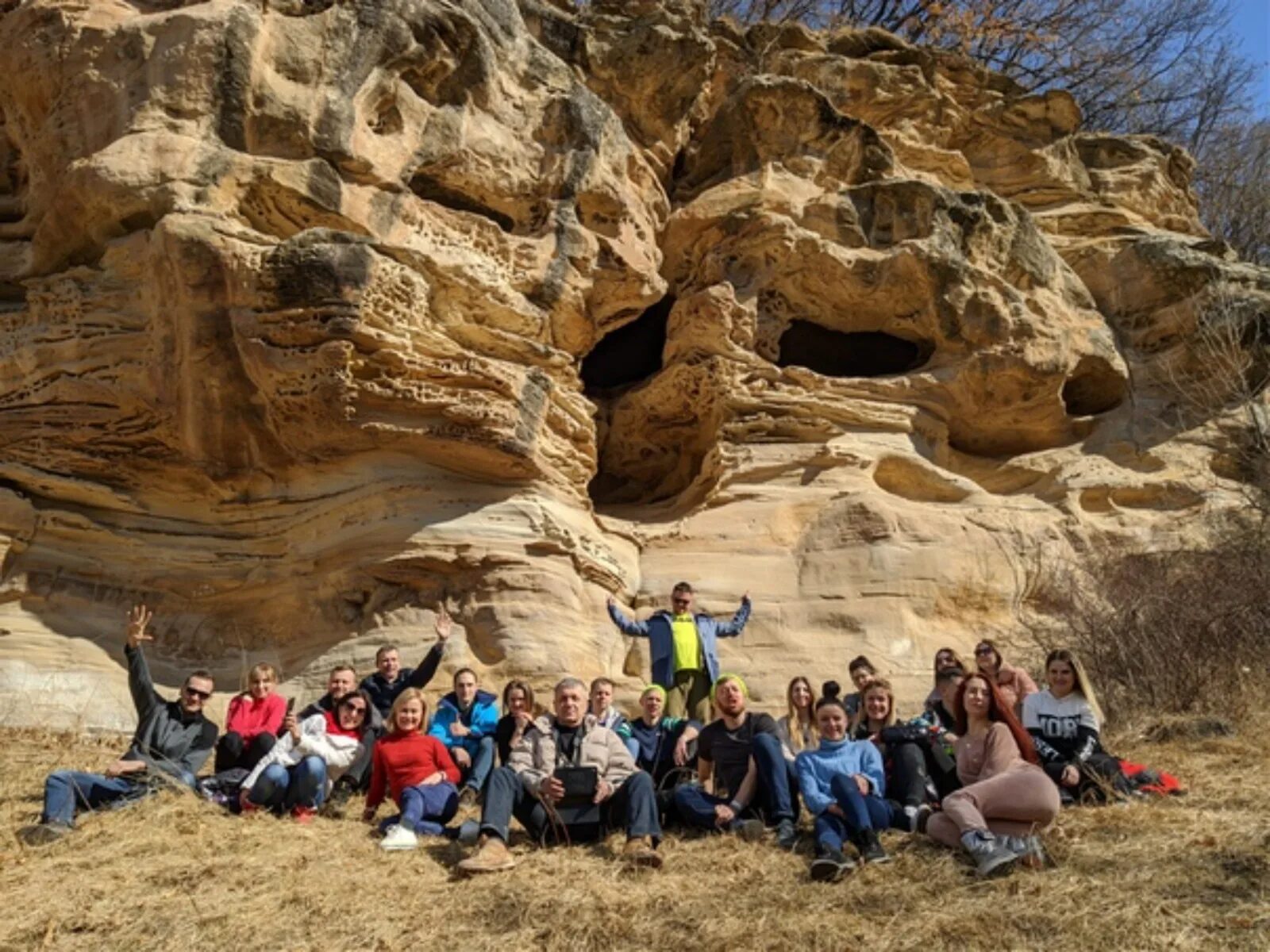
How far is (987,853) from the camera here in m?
4.58

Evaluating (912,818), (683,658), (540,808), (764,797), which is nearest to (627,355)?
(683,658)

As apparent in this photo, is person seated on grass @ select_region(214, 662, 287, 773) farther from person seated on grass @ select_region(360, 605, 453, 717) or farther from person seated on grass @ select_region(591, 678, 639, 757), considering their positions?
person seated on grass @ select_region(591, 678, 639, 757)

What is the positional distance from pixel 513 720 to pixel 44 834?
8.37ft

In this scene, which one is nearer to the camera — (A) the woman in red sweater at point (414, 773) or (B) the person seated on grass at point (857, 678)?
(A) the woman in red sweater at point (414, 773)

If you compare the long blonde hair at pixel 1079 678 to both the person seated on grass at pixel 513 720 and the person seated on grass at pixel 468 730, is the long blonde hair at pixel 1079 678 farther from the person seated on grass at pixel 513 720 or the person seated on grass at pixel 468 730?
the person seated on grass at pixel 468 730

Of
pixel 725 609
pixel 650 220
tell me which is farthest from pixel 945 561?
pixel 650 220

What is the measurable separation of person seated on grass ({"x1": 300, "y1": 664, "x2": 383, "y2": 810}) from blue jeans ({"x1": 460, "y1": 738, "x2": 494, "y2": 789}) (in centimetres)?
60

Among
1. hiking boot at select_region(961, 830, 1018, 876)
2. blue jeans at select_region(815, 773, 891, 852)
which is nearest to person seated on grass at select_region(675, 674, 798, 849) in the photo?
blue jeans at select_region(815, 773, 891, 852)

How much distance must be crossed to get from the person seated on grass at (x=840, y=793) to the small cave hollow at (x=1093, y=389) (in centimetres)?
871

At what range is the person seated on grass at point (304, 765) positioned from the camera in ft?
19.9

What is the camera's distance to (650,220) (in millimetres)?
12688

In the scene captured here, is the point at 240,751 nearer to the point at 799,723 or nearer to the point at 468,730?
the point at 468,730

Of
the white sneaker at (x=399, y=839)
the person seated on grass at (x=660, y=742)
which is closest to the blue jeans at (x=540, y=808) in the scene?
the white sneaker at (x=399, y=839)

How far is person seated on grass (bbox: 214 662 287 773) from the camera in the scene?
646 cm
